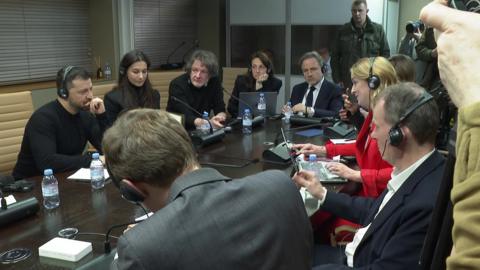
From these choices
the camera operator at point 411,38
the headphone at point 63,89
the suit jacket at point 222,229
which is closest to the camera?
the suit jacket at point 222,229

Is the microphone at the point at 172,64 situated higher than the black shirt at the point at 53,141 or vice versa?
the microphone at the point at 172,64

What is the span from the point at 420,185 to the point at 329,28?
444cm

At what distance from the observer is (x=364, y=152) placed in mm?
2320

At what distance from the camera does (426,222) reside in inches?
53.3

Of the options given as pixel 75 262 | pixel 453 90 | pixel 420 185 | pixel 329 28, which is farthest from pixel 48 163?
pixel 329 28

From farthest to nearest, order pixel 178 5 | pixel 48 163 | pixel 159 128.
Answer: pixel 178 5
pixel 48 163
pixel 159 128

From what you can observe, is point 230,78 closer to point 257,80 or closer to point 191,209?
point 257,80

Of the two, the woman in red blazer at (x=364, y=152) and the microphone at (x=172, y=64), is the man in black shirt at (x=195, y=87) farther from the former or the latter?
the microphone at (x=172, y=64)

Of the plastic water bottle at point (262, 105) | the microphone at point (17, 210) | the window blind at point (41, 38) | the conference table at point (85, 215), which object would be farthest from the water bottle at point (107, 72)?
the microphone at point (17, 210)

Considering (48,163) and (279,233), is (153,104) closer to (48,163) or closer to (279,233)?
(48,163)

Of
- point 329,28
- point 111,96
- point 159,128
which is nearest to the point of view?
point 159,128

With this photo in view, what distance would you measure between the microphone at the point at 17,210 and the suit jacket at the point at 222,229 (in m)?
0.91

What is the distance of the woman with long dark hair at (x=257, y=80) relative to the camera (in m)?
4.13

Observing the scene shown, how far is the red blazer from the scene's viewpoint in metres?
2.03
